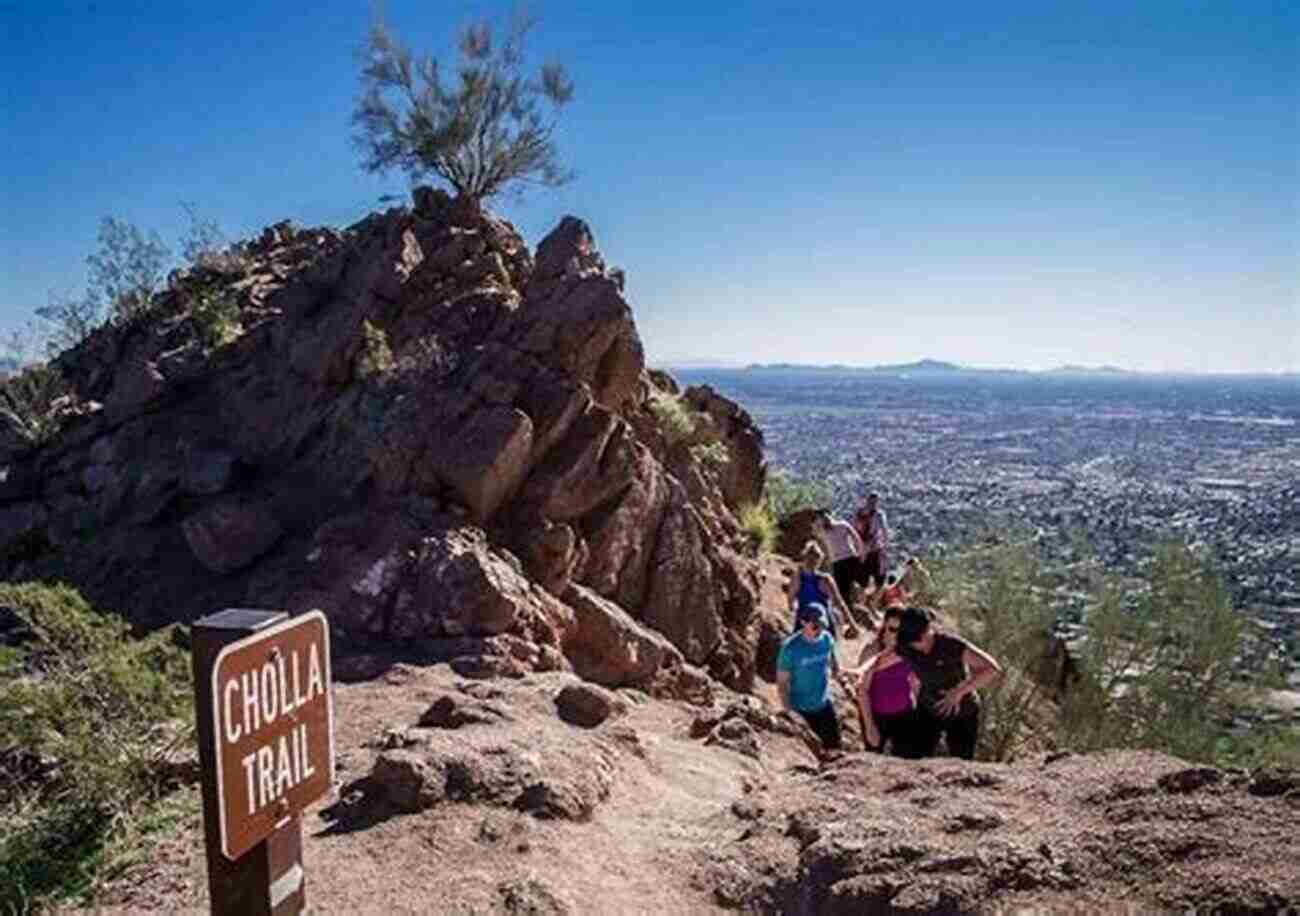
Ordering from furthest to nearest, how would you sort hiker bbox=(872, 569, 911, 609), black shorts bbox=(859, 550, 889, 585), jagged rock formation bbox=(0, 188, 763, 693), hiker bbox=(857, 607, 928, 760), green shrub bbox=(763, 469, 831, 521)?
1. green shrub bbox=(763, 469, 831, 521)
2. black shorts bbox=(859, 550, 889, 585)
3. hiker bbox=(872, 569, 911, 609)
4. jagged rock formation bbox=(0, 188, 763, 693)
5. hiker bbox=(857, 607, 928, 760)

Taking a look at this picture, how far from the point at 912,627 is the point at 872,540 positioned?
27.0 feet

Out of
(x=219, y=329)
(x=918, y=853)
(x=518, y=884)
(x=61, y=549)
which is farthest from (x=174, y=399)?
(x=918, y=853)

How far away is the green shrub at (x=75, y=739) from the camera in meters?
5.71

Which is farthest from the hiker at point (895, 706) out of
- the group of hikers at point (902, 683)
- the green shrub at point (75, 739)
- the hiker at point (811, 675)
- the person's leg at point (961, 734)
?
the green shrub at point (75, 739)

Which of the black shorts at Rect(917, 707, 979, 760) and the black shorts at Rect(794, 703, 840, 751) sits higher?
the black shorts at Rect(917, 707, 979, 760)

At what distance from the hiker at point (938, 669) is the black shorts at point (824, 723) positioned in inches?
49.4

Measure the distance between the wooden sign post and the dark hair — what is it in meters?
5.00

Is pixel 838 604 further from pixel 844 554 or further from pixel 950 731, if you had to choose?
pixel 950 731

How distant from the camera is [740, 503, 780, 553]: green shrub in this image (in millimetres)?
16156

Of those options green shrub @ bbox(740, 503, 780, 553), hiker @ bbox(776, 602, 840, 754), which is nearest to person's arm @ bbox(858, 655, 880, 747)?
hiker @ bbox(776, 602, 840, 754)

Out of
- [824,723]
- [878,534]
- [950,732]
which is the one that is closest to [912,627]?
[950,732]

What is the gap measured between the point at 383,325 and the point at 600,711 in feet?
20.6

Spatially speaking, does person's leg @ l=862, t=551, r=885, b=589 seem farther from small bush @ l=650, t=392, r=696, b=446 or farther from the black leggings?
the black leggings

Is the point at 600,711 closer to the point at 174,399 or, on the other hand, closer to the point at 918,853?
the point at 918,853
